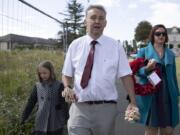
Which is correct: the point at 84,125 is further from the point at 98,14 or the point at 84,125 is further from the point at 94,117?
the point at 98,14

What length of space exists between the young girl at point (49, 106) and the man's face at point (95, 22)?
1.51 m

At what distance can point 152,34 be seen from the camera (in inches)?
249

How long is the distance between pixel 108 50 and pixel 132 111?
0.65 meters

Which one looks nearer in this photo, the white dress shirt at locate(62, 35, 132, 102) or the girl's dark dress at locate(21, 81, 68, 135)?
the white dress shirt at locate(62, 35, 132, 102)

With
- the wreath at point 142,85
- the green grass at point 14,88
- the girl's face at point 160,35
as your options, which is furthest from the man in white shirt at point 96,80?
the green grass at point 14,88

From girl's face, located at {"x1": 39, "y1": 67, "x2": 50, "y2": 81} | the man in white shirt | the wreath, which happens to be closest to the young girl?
girl's face, located at {"x1": 39, "y1": 67, "x2": 50, "y2": 81}

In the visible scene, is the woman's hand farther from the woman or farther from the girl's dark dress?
the girl's dark dress

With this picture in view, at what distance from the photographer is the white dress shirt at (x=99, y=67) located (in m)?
4.48

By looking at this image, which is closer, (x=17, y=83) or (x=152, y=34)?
(x=152, y=34)

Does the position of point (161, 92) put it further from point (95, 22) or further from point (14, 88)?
point (14, 88)

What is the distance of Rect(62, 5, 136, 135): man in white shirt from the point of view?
449cm

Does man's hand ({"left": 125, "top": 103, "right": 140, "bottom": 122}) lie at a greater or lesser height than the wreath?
lesser

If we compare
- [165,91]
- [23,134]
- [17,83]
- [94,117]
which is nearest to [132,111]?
[94,117]

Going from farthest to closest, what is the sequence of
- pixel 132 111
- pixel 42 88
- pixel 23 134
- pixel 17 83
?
pixel 17 83 → pixel 23 134 → pixel 42 88 → pixel 132 111
